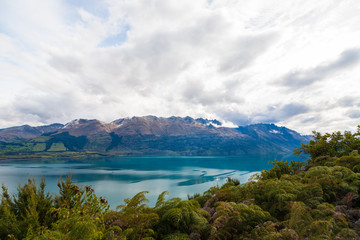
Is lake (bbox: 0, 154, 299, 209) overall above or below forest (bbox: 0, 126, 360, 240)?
below

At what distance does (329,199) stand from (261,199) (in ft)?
7.66

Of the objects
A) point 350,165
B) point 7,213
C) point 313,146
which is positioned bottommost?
point 7,213

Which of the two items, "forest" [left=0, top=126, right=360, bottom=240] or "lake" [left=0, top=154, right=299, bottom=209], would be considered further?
"lake" [left=0, top=154, right=299, bottom=209]

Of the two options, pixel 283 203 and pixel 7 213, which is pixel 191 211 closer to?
pixel 283 203

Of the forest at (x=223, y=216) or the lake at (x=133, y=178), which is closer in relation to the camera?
the forest at (x=223, y=216)

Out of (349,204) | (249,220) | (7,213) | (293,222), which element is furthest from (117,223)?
(349,204)

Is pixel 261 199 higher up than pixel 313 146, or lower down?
lower down

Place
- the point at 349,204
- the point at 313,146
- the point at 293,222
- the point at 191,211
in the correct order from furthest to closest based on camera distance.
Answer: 1. the point at 313,146
2. the point at 349,204
3. the point at 191,211
4. the point at 293,222

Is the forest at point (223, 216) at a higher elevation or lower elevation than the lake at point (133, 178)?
higher

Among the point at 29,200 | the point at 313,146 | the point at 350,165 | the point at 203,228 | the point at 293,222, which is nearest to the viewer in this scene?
the point at 293,222

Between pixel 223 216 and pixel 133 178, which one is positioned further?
pixel 133 178

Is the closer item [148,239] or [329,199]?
[148,239]

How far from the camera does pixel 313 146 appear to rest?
15.5 meters

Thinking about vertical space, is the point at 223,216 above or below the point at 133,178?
above
